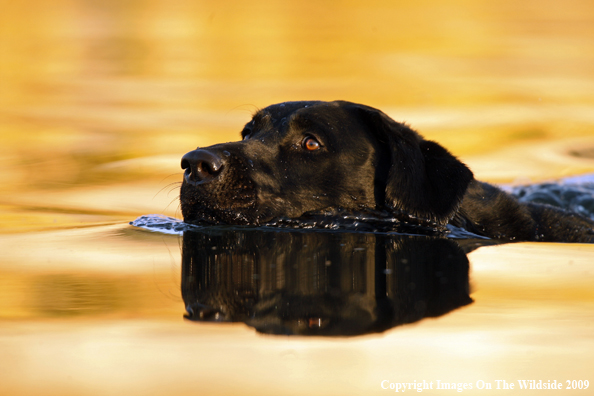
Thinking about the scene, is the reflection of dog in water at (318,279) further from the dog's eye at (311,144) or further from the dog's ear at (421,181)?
the dog's eye at (311,144)

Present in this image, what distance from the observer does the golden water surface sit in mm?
2443

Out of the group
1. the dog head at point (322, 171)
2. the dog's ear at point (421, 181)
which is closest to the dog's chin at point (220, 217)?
the dog head at point (322, 171)

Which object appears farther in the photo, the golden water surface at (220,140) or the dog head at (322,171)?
the dog head at (322,171)

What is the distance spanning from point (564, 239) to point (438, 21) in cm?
1449

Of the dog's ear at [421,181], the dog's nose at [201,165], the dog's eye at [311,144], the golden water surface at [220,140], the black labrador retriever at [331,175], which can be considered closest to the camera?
the golden water surface at [220,140]

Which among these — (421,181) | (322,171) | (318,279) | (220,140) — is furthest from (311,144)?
(220,140)

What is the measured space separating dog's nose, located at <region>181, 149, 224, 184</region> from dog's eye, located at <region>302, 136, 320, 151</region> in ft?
2.41

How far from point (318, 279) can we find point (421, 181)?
5.89ft

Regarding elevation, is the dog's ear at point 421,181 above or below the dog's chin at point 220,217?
above

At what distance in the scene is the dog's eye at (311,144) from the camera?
17.0ft

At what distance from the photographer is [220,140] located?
9625mm

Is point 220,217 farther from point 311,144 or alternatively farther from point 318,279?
point 318,279

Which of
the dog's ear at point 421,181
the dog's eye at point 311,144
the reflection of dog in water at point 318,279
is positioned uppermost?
the dog's eye at point 311,144

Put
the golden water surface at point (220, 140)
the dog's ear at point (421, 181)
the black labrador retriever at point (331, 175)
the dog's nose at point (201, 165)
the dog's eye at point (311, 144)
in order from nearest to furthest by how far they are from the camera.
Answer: the golden water surface at point (220, 140) < the dog's nose at point (201, 165) < the black labrador retriever at point (331, 175) < the dog's ear at point (421, 181) < the dog's eye at point (311, 144)
